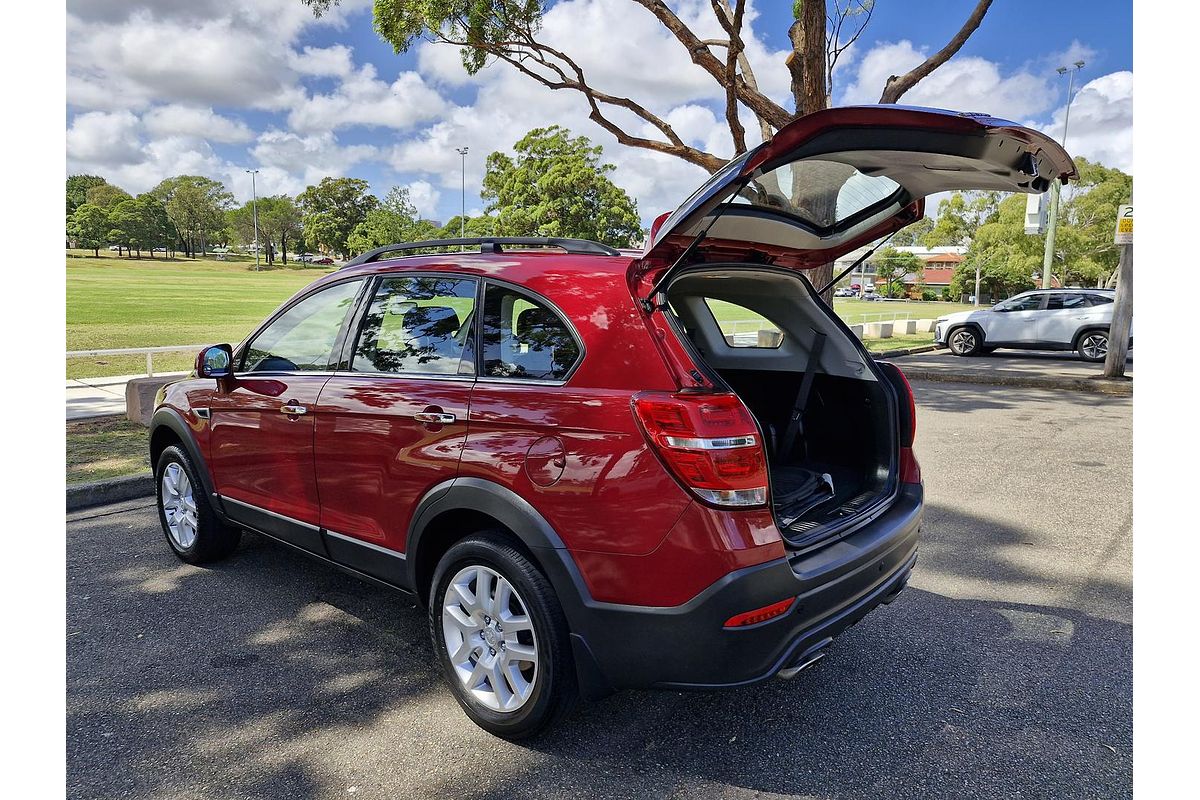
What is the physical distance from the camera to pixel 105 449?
21.9 ft

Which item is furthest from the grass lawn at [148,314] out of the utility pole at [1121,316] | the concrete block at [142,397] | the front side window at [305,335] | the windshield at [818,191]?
the utility pole at [1121,316]

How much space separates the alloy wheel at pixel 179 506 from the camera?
4.31 metres

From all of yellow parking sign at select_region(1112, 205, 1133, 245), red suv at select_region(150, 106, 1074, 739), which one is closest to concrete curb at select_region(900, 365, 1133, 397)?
yellow parking sign at select_region(1112, 205, 1133, 245)

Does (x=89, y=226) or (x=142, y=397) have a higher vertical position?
(x=89, y=226)

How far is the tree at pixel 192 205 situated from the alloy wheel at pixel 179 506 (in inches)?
3972

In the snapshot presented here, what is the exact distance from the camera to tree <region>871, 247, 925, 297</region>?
7950cm

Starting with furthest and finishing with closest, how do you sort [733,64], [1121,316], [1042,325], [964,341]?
[964,341]
[1042,325]
[1121,316]
[733,64]

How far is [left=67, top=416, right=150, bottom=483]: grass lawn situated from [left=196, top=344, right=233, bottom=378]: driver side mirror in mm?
2470

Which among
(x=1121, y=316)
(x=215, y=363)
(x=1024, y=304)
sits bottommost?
(x=215, y=363)

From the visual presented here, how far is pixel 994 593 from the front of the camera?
13.4 feet

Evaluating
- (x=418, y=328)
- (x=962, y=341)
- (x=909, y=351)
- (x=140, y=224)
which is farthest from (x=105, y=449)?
(x=140, y=224)

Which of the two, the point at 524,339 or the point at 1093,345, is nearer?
the point at 524,339

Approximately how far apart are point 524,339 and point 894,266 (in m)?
89.4

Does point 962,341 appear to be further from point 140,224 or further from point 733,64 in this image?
point 140,224
